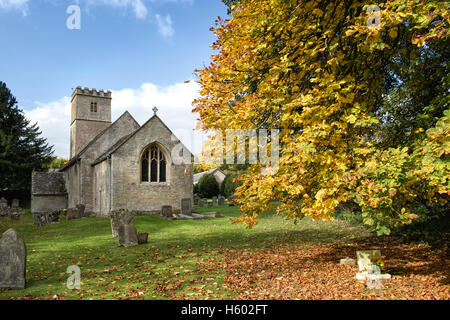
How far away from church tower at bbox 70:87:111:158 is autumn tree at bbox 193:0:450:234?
98.7ft

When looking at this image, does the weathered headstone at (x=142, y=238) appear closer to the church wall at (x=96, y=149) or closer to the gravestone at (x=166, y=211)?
the gravestone at (x=166, y=211)

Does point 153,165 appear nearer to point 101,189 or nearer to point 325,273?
point 101,189

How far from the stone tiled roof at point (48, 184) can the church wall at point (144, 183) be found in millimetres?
14021

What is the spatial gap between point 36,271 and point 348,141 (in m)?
7.55

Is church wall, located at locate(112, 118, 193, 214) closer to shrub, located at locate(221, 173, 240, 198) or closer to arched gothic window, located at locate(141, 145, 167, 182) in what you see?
arched gothic window, located at locate(141, 145, 167, 182)

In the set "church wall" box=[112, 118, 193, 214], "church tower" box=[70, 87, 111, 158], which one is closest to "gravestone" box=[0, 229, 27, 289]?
"church wall" box=[112, 118, 193, 214]

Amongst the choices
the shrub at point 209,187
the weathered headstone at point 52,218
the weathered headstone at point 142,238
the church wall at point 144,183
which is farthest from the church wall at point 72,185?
the weathered headstone at point 142,238

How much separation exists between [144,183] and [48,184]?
15667 mm

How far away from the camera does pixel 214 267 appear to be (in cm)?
712

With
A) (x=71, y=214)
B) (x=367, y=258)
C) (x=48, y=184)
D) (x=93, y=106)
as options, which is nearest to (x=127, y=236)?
(x=367, y=258)

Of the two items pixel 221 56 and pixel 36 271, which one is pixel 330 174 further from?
pixel 36 271

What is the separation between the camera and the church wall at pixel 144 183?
21.4 meters

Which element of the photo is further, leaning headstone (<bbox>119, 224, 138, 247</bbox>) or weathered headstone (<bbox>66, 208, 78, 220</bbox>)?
weathered headstone (<bbox>66, 208, 78, 220</bbox>)

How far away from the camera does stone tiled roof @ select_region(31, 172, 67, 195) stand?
3094cm
